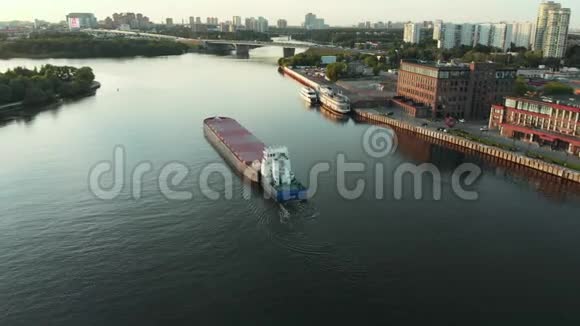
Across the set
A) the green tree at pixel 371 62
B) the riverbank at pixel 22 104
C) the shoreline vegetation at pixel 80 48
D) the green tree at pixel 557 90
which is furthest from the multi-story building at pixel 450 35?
the riverbank at pixel 22 104

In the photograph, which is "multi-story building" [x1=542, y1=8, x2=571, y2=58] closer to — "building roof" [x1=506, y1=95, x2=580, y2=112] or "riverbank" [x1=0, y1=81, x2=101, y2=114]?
"building roof" [x1=506, y1=95, x2=580, y2=112]

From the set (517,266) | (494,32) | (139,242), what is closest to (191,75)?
(139,242)

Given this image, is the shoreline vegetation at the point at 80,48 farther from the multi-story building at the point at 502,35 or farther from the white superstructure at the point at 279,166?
the white superstructure at the point at 279,166

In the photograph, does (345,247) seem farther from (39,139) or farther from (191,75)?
(191,75)

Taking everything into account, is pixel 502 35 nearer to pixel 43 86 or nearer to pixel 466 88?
pixel 466 88

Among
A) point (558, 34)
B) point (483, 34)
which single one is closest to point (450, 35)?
point (483, 34)
